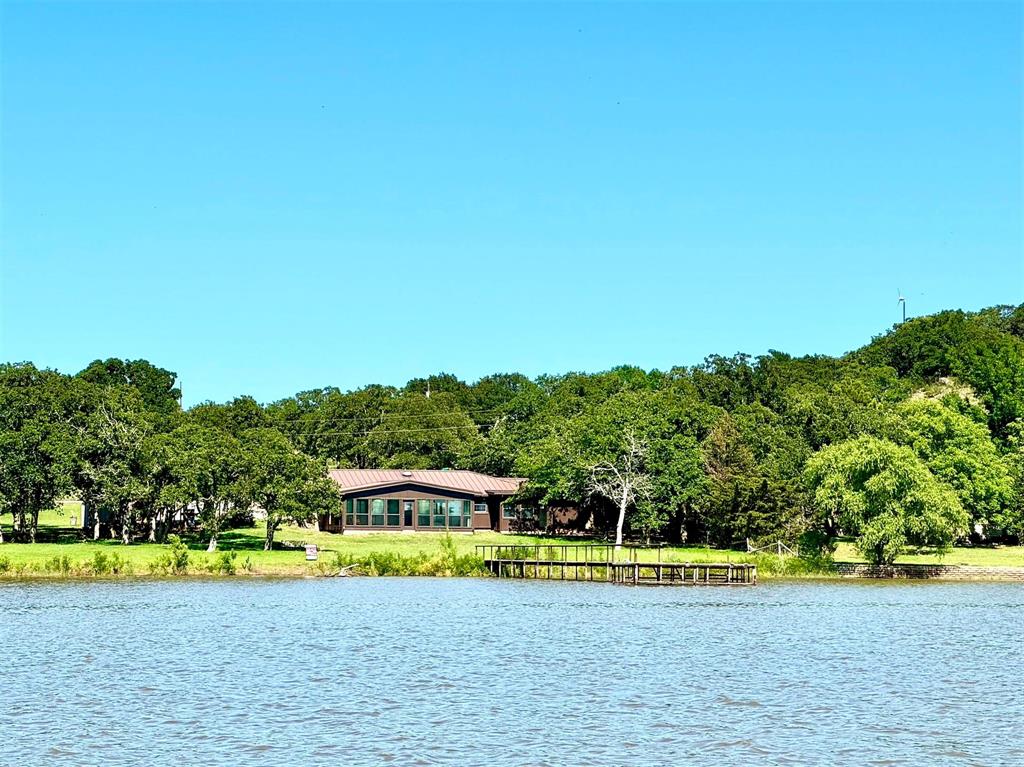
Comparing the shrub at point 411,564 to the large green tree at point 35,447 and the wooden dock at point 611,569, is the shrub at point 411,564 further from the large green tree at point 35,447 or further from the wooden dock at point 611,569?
the large green tree at point 35,447

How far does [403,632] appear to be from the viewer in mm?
52188

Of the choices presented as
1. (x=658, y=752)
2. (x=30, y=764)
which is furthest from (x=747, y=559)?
(x=30, y=764)

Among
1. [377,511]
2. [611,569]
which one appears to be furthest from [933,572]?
[377,511]

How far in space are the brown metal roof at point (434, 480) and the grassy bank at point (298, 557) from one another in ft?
26.2

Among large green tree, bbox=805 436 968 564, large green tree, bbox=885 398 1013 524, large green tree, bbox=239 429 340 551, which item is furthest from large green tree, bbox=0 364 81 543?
large green tree, bbox=885 398 1013 524

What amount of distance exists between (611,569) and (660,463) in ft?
53.1

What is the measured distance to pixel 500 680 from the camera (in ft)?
132

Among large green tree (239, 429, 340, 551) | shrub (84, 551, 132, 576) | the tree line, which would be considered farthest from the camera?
large green tree (239, 429, 340, 551)

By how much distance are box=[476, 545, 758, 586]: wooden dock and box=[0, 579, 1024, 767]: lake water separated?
1244cm

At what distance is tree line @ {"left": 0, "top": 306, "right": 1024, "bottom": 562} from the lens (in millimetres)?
85062

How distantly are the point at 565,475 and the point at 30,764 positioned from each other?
249 ft

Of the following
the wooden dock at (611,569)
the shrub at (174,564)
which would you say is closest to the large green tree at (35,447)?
the shrub at (174,564)

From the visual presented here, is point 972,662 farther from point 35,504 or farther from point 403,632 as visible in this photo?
point 35,504

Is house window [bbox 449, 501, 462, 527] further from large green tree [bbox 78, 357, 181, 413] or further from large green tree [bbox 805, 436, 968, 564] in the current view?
large green tree [bbox 78, 357, 181, 413]
